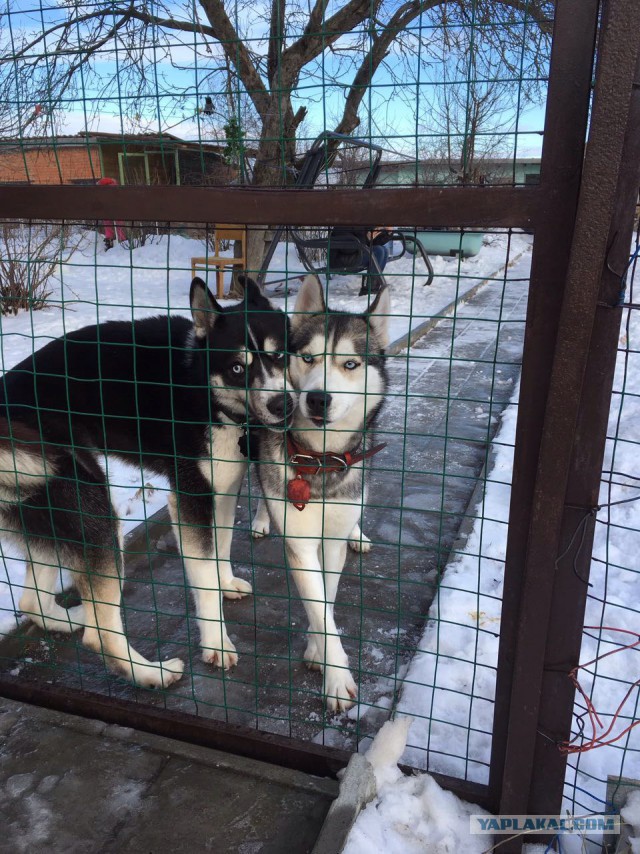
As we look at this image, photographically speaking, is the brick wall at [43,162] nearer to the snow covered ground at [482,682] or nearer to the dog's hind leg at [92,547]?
the dog's hind leg at [92,547]

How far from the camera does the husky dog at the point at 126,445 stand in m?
2.24

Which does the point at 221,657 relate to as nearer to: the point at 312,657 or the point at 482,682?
the point at 312,657

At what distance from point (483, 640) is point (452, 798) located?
0.77 metres

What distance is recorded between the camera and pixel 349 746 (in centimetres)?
210

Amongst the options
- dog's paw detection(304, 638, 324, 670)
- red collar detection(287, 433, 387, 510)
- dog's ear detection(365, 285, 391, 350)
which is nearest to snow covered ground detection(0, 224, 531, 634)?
dog's ear detection(365, 285, 391, 350)

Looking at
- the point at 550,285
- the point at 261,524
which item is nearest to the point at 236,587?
the point at 261,524

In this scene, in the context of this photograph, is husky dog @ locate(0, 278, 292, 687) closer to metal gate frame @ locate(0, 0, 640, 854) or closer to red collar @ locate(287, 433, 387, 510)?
red collar @ locate(287, 433, 387, 510)

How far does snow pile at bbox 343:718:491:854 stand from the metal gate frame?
78mm

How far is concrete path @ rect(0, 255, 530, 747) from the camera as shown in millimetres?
2164

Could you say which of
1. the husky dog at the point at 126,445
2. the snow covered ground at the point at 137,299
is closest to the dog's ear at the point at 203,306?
the husky dog at the point at 126,445

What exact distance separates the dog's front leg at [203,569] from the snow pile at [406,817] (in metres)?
0.84

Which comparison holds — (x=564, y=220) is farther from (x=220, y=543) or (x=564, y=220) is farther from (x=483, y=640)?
(x=220, y=543)

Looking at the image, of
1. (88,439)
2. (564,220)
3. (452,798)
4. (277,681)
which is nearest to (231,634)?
(277,681)

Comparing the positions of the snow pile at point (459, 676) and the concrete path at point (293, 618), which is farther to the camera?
the concrete path at point (293, 618)
